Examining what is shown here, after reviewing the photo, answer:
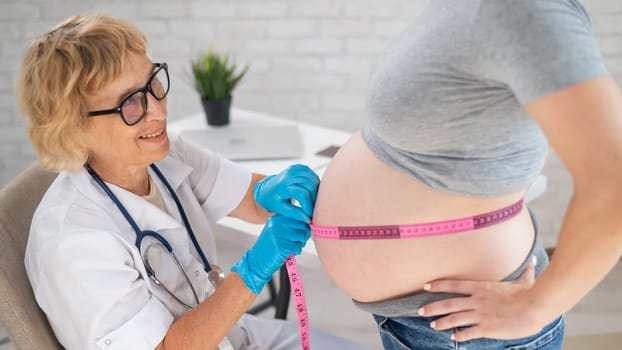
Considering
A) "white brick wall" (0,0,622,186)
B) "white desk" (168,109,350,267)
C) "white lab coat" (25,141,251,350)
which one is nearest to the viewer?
"white lab coat" (25,141,251,350)

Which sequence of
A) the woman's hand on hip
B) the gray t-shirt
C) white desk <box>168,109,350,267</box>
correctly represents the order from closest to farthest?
the gray t-shirt, the woman's hand on hip, white desk <box>168,109,350,267</box>

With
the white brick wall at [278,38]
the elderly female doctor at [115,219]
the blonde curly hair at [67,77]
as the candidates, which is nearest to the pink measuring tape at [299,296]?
the elderly female doctor at [115,219]

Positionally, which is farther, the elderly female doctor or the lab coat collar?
the lab coat collar

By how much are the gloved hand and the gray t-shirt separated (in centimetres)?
33

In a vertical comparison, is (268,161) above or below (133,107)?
below

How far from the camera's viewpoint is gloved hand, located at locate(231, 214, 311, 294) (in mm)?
1439

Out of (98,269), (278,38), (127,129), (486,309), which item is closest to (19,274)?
(98,269)

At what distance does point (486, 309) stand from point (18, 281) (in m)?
0.99

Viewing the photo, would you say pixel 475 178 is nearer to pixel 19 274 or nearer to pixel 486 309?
pixel 486 309

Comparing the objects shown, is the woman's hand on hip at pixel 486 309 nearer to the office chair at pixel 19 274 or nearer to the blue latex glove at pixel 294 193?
the blue latex glove at pixel 294 193

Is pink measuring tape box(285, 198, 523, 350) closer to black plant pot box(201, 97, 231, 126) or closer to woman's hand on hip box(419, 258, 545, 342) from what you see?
woman's hand on hip box(419, 258, 545, 342)

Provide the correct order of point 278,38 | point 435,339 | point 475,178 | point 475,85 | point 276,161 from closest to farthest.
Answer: point 475,85, point 475,178, point 435,339, point 276,161, point 278,38

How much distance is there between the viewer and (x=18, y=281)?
1437mm

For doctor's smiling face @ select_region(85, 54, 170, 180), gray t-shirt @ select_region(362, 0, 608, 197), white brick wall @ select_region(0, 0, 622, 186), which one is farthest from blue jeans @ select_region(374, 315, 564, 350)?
white brick wall @ select_region(0, 0, 622, 186)
